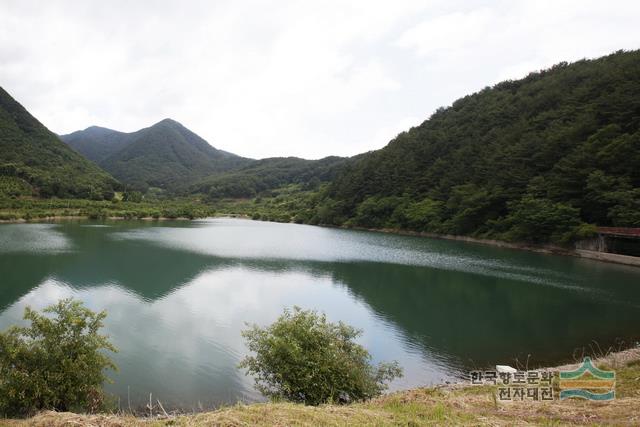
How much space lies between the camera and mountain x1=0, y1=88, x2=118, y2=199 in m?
88.6

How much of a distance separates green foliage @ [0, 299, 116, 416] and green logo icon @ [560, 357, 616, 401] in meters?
10.2

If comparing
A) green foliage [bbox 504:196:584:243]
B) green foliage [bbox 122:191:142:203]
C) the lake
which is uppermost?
green foliage [bbox 122:191:142:203]

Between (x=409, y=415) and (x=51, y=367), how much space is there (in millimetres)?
7448

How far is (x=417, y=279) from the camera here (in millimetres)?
30031

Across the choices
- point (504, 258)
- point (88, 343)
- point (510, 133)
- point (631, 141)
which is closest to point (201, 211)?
point (510, 133)

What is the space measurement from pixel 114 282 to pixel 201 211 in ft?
295

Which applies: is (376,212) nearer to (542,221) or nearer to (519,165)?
(519,165)

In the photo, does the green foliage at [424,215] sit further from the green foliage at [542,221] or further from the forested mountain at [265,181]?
the forested mountain at [265,181]

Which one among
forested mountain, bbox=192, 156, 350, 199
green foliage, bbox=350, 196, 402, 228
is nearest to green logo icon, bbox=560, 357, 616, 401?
green foliage, bbox=350, 196, 402, 228

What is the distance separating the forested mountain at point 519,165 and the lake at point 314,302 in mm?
10043

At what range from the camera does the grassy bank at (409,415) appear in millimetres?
5719

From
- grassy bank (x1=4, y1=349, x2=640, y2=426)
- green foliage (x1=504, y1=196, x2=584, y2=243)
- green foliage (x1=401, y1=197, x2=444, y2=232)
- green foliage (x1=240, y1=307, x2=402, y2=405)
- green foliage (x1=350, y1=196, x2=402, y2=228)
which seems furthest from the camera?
green foliage (x1=350, y1=196, x2=402, y2=228)

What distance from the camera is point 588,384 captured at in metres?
8.43

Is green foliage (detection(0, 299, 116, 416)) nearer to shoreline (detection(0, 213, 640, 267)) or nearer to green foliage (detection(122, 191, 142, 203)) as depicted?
shoreline (detection(0, 213, 640, 267))
